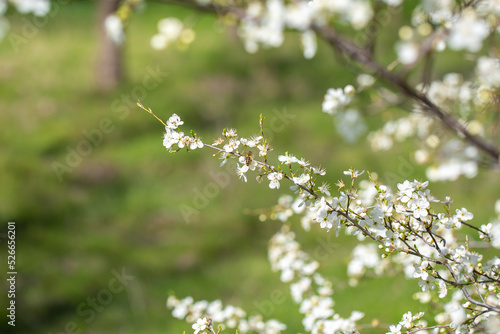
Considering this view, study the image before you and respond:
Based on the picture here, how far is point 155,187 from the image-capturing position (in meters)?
8.03

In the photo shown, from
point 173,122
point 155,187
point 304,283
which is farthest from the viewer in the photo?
point 155,187

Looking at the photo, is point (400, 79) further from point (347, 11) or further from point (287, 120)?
point (287, 120)

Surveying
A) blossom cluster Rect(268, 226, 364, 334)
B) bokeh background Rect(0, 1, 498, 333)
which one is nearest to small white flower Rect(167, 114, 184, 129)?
blossom cluster Rect(268, 226, 364, 334)

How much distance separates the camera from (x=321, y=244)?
7301 millimetres

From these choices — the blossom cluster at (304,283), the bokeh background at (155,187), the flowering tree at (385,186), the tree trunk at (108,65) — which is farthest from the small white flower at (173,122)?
the tree trunk at (108,65)

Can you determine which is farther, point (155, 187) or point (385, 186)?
point (155, 187)

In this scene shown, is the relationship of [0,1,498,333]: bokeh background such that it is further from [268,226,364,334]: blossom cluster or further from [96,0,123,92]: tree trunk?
[268,226,364,334]: blossom cluster

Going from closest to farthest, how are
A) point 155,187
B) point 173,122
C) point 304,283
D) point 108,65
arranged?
point 173,122, point 304,283, point 155,187, point 108,65

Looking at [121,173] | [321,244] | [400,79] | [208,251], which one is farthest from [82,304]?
[400,79]

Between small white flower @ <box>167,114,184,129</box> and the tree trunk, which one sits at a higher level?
the tree trunk

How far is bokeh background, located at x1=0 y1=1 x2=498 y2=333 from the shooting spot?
20.2 ft

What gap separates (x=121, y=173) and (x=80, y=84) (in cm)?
260

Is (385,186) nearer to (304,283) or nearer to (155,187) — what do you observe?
(304,283)

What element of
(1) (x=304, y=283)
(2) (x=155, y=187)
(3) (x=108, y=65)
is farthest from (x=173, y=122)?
(3) (x=108, y=65)
